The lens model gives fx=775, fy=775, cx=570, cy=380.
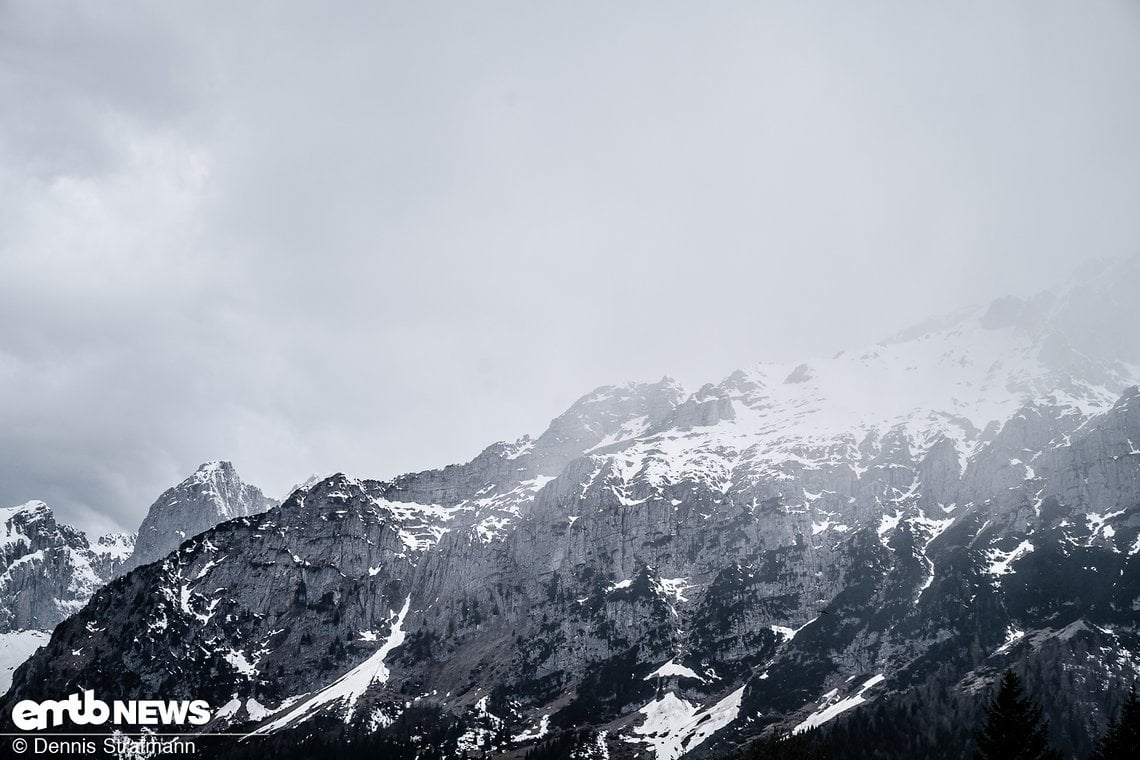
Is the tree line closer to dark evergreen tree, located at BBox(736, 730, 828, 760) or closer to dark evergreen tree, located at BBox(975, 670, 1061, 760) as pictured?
dark evergreen tree, located at BBox(975, 670, 1061, 760)

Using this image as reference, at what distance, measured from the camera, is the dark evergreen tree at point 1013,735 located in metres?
48.9

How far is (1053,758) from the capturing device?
4822 cm

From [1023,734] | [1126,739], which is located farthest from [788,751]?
[1023,734]

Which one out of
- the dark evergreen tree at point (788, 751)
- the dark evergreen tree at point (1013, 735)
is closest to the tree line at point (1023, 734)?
the dark evergreen tree at point (1013, 735)

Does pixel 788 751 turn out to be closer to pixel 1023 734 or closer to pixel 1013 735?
pixel 1013 735

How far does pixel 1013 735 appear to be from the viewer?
162ft

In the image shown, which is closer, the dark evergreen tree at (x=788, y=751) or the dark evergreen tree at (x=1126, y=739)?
the dark evergreen tree at (x=1126, y=739)

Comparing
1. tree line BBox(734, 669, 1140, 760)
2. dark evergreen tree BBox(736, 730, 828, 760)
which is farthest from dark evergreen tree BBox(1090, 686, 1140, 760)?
dark evergreen tree BBox(736, 730, 828, 760)

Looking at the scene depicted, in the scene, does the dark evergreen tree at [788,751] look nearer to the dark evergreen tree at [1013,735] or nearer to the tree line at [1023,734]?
the tree line at [1023,734]

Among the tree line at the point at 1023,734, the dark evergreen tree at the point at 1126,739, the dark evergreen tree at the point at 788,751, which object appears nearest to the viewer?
the dark evergreen tree at the point at 1126,739

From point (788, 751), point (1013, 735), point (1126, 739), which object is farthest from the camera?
point (788, 751)

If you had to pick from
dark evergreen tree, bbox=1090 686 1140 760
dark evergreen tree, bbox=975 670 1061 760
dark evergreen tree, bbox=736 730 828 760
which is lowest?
dark evergreen tree, bbox=736 730 828 760

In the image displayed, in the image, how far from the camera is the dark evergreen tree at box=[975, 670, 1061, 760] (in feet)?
161

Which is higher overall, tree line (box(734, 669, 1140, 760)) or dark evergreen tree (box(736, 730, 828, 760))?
tree line (box(734, 669, 1140, 760))
